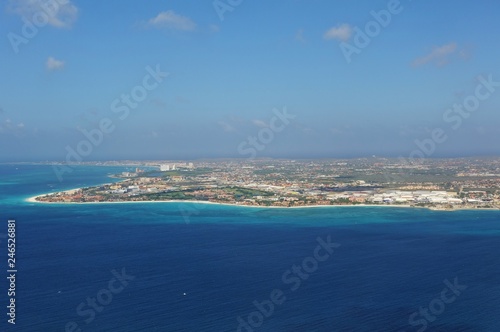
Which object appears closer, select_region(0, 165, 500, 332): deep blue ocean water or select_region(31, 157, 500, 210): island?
select_region(0, 165, 500, 332): deep blue ocean water

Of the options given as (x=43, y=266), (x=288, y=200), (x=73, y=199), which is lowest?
(x=43, y=266)

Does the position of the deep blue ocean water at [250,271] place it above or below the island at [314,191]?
below

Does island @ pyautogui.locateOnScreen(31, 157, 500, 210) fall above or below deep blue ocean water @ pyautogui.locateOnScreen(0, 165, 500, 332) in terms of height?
above

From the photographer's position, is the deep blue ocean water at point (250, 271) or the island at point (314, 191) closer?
the deep blue ocean water at point (250, 271)

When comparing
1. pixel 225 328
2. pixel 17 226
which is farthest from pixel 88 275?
pixel 17 226

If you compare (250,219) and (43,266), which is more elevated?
(250,219)

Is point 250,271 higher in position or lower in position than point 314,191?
lower

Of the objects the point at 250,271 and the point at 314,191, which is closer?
the point at 250,271

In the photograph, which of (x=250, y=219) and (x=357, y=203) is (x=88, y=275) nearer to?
(x=250, y=219)
